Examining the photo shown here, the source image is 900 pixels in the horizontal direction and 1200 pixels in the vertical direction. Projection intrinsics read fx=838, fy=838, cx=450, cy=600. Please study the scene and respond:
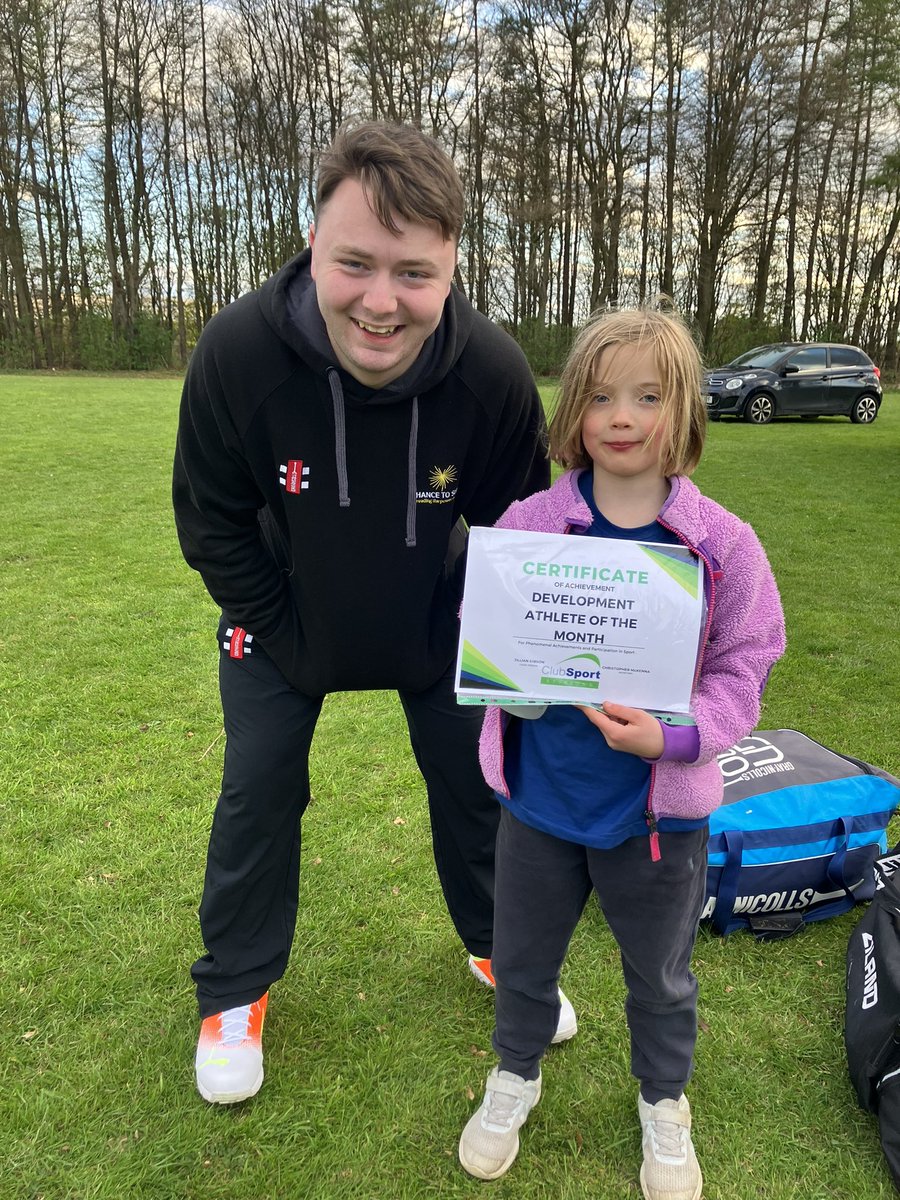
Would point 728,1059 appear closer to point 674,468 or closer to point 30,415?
point 674,468

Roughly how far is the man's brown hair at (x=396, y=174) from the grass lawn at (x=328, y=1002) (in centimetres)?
196

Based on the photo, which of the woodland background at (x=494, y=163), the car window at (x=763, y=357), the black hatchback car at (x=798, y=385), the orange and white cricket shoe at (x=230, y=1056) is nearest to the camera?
the orange and white cricket shoe at (x=230, y=1056)

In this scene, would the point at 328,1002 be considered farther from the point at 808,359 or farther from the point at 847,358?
the point at 847,358

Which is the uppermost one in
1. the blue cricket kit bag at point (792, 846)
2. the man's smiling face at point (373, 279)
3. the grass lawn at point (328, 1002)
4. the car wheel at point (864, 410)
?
the man's smiling face at point (373, 279)

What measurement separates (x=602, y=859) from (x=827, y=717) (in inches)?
108

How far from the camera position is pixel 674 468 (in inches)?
63.1

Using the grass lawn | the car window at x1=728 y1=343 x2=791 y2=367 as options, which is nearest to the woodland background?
the car window at x1=728 y1=343 x2=791 y2=367

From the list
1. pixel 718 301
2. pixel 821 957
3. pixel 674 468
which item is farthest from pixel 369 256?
pixel 718 301

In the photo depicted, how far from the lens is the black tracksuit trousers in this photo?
2.01 meters

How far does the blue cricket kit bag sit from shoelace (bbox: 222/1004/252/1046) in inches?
53.2

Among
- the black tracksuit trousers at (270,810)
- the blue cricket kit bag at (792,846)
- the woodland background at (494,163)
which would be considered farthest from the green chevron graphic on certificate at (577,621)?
the woodland background at (494,163)

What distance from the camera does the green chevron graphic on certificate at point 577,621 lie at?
4.88ft

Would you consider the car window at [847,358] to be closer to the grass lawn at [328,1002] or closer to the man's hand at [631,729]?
the grass lawn at [328,1002]

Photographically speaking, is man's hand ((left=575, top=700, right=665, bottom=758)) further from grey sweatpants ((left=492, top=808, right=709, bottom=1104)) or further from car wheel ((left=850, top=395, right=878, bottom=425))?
car wheel ((left=850, top=395, right=878, bottom=425))
